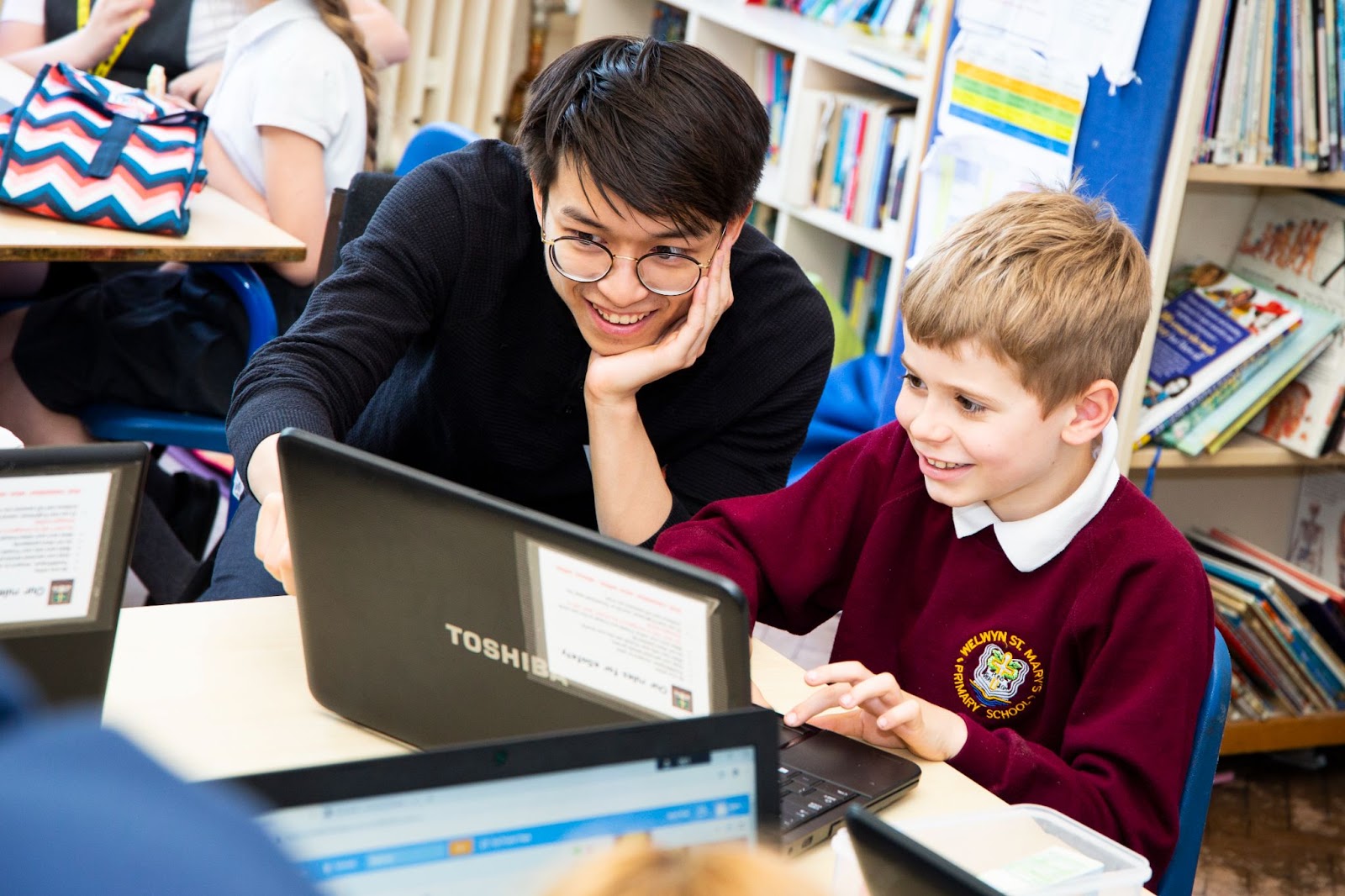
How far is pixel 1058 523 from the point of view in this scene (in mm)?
1294

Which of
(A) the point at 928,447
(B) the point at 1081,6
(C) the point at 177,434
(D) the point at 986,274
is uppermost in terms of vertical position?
(B) the point at 1081,6

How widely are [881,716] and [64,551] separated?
2.00 feet

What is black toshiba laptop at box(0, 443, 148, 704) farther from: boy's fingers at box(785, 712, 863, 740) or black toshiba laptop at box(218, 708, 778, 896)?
boy's fingers at box(785, 712, 863, 740)

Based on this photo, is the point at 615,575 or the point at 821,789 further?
the point at 821,789

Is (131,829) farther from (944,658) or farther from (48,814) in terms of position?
(944,658)

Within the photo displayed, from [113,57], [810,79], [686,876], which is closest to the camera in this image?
[686,876]

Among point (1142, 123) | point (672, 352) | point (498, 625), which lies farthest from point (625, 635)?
point (1142, 123)

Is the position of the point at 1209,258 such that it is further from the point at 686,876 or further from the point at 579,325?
the point at 686,876

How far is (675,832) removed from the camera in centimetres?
66

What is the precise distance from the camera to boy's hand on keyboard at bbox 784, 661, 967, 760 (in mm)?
1117

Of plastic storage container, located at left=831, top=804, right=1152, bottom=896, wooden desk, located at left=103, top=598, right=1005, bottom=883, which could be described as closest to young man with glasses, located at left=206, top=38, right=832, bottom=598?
wooden desk, located at left=103, top=598, right=1005, bottom=883

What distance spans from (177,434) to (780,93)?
6.66ft

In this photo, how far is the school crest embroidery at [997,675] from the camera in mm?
1318

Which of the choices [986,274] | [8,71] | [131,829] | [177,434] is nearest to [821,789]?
[986,274]
